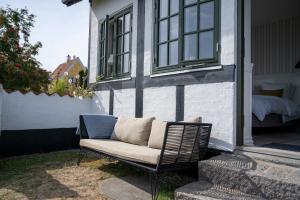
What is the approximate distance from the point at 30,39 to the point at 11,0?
63.5 inches

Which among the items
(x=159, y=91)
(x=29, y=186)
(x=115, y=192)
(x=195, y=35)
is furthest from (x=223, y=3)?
(x=29, y=186)

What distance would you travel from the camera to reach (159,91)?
453 centimetres

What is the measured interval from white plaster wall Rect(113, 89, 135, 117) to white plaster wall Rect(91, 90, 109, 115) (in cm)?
40

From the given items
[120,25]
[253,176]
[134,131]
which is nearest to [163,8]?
[120,25]

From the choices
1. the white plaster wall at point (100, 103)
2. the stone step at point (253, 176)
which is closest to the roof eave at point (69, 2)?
the white plaster wall at point (100, 103)

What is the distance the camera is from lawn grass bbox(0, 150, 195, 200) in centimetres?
330

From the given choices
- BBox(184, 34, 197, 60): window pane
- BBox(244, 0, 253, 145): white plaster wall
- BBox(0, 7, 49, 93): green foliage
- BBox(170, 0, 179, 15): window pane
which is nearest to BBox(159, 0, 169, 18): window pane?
BBox(170, 0, 179, 15): window pane

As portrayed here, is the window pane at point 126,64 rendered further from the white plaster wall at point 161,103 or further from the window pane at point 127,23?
the white plaster wall at point 161,103

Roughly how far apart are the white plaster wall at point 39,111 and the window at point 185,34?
2.56 meters

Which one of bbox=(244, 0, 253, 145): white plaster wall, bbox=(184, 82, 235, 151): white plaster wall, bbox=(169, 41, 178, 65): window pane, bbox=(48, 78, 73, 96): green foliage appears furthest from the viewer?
bbox=(48, 78, 73, 96): green foliage

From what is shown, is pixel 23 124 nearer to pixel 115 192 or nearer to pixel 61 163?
pixel 61 163

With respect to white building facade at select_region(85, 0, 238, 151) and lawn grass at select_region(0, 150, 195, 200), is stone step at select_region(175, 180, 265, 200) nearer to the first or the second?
lawn grass at select_region(0, 150, 195, 200)

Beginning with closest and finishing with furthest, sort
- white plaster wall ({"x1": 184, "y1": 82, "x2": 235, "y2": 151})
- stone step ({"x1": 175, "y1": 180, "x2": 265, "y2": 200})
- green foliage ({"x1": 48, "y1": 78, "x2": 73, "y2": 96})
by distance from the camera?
stone step ({"x1": 175, "y1": 180, "x2": 265, "y2": 200}) < white plaster wall ({"x1": 184, "y1": 82, "x2": 235, "y2": 151}) < green foliage ({"x1": 48, "y1": 78, "x2": 73, "y2": 96})

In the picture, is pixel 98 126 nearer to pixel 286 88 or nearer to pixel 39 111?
pixel 39 111
